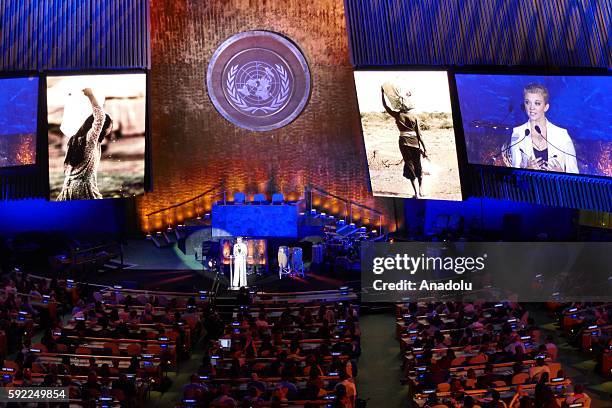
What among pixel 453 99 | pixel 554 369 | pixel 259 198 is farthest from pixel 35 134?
pixel 554 369

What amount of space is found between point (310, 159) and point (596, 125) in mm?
11546

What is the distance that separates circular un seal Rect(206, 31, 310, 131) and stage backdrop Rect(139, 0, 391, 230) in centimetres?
25

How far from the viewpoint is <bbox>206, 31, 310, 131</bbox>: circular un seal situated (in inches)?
1382

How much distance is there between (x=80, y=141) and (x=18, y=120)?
1.90m

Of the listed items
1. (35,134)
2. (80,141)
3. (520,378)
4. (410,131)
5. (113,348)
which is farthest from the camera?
(80,141)

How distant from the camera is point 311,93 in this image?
35.6m

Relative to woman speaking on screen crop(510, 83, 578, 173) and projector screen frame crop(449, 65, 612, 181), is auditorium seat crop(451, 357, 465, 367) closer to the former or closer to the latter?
projector screen frame crop(449, 65, 612, 181)

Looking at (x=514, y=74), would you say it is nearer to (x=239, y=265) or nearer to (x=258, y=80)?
(x=239, y=265)

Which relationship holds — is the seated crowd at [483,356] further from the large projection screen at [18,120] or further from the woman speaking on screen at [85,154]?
the large projection screen at [18,120]

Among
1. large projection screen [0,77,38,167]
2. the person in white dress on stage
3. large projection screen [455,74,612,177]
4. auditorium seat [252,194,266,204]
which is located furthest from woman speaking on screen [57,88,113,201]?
large projection screen [455,74,612,177]

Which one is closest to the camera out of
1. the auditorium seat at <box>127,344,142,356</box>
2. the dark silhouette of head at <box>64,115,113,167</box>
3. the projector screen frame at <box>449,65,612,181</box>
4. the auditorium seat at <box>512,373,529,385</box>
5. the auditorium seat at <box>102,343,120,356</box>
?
the auditorium seat at <box>512,373,529,385</box>

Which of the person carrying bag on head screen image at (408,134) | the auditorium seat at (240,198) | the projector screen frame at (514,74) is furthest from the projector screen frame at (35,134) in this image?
the projector screen frame at (514,74)

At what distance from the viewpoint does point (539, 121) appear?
28141mm

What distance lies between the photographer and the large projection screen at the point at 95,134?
Answer: 103 feet
